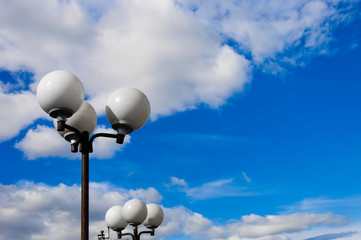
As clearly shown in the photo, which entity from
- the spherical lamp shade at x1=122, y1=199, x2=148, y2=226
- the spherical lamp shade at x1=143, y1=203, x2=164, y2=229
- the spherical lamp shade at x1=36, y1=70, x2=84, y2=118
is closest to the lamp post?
the spherical lamp shade at x1=36, y1=70, x2=84, y2=118

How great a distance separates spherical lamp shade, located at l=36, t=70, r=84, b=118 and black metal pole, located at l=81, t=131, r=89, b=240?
1.98ft

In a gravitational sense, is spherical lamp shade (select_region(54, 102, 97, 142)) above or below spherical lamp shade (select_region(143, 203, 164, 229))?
above

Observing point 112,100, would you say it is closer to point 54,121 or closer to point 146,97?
point 146,97

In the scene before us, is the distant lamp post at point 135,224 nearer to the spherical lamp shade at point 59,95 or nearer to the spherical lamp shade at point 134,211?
the spherical lamp shade at point 134,211

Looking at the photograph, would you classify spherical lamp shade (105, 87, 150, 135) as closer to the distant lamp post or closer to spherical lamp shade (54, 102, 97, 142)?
spherical lamp shade (54, 102, 97, 142)

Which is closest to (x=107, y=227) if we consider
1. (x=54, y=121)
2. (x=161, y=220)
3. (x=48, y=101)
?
(x=161, y=220)

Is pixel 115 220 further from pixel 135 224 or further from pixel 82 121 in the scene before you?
pixel 82 121

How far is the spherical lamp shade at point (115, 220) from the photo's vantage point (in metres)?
12.5

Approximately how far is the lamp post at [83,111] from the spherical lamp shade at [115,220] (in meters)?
6.26

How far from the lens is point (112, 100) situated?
22.1ft

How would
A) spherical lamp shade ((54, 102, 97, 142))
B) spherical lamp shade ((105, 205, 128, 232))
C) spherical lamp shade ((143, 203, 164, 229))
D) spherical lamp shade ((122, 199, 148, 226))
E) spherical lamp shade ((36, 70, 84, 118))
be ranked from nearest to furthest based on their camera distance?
spherical lamp shade ((36, 70, 84, 118)) → spherical lamp shade ((54, 102, 97, 142)) → spherical lamp shade ((122, 199, 148, 226)) → spherical lamp shade ((143, 203, 164, 229)) → spherical lamp shade ((105, 205, 128, 232))

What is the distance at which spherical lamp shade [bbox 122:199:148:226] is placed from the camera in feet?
36.6

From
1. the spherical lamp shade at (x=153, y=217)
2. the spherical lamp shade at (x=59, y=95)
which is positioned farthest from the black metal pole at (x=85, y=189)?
the spherical lamp shade at (x=153, y=217)

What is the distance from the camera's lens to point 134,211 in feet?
36.5
